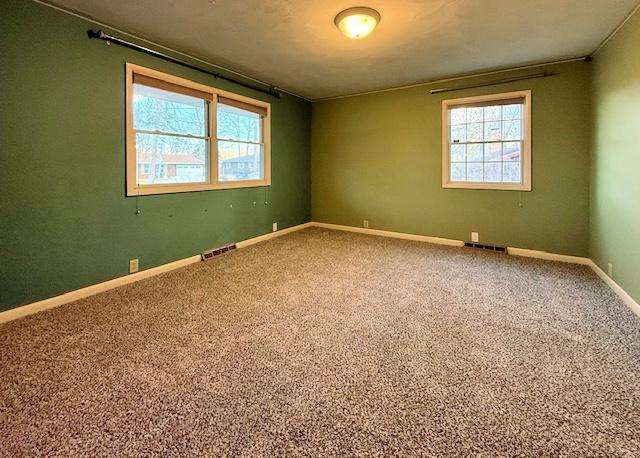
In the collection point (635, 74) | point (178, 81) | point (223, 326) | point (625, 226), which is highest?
point (178, 81)

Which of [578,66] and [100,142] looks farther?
[578,66]

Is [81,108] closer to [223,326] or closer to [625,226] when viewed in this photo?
[223,326]

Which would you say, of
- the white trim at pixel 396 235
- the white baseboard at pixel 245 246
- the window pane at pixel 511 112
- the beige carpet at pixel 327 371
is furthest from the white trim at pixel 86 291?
the window pane at pixel 511 112

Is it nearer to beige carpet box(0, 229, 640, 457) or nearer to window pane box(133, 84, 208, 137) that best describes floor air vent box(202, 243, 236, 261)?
beige carpet box(0, 229, 640, 457)

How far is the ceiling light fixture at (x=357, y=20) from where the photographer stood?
2.72 m

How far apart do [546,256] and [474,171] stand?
1.49 metres

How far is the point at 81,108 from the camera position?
2.96 m

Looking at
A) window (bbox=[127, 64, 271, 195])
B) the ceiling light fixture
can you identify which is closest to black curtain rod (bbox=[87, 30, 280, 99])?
window (bbox=[127, 64, 271, 195])

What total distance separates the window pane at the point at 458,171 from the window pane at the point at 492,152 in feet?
1.04

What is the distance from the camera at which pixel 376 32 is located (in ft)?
10.5

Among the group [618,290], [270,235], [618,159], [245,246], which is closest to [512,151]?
[618,159]

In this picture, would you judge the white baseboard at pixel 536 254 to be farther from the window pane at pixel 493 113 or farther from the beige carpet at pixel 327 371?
the window pane at pixel 493 113

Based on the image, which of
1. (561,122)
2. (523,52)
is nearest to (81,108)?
(523,52)

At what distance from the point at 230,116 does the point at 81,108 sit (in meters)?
1.95
